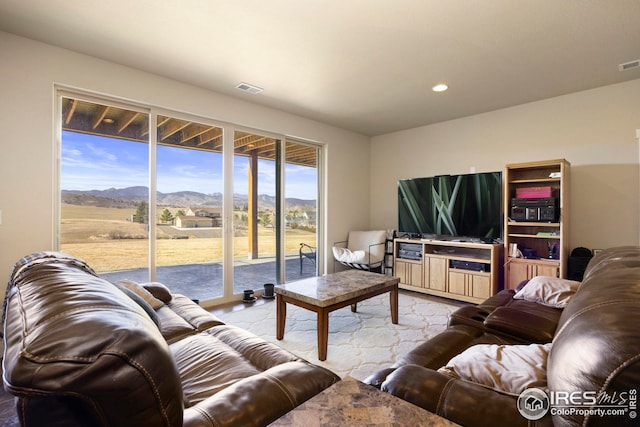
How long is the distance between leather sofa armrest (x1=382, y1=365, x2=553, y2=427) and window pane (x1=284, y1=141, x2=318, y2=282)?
368 centimetres

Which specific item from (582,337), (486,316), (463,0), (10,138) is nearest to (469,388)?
(582,337)

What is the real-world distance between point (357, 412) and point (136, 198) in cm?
340

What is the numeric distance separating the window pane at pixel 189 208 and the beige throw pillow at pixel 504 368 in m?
3.27

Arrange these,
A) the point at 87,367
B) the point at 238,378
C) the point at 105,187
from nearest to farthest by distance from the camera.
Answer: the point at 87,367, the point at 238,378, the point at 105,187

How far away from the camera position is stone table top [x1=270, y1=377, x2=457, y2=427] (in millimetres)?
665

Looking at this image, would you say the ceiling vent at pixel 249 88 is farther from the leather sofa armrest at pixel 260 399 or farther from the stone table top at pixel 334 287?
the leather sofa armrest at pixel 260 399

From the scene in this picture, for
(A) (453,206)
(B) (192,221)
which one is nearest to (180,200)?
(B) (192,221)

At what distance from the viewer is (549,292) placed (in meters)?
2.11

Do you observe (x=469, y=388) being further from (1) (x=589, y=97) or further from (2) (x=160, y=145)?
(1) (x=589, y=97)

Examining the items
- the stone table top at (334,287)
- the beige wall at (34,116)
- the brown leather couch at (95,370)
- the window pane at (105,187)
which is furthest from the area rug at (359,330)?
the beige wall at (34,116)

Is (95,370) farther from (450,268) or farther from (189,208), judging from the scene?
(450,268)

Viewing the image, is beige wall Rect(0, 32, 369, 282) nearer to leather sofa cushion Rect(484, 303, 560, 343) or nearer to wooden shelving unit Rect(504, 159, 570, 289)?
leather sofa cushion Rect(484, 303, 560, 343)

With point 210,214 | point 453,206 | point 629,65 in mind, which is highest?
point 629,65

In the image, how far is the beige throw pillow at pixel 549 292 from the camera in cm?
203
